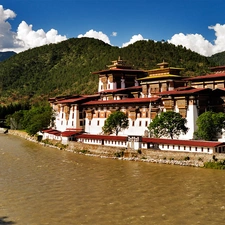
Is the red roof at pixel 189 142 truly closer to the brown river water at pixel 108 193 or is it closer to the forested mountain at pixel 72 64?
the brown river water at pixel 108 193

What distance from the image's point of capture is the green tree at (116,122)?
46656 millimetres

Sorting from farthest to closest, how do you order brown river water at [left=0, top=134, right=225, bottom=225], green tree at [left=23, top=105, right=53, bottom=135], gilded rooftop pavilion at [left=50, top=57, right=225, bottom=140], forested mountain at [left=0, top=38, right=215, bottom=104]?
forested mountain at [left=0, top=38, right=215, bottom=104] < green tree at [left=23, top=105, right=53, bottom=135] < gilded rooftop pavilion at [left=50, top=57, right=225, bottom=140] < brown river water at [left=0, top=134, right=225, bottom=225]

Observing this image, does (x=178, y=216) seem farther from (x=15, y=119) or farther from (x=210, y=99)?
(x=15, y=119)

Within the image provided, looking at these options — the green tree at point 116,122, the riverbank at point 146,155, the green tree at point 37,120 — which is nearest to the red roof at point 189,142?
the riverbank at point 146,155

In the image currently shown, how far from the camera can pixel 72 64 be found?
138m

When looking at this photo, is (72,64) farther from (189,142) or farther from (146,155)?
(189,142)

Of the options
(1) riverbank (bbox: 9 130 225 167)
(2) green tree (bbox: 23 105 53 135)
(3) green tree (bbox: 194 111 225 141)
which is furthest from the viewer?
(2) green tree (bbox: 23 105 53 135)

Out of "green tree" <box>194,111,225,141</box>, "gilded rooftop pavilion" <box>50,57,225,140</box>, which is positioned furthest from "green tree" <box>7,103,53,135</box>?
"green tree" <box>194,111,225,141</box>

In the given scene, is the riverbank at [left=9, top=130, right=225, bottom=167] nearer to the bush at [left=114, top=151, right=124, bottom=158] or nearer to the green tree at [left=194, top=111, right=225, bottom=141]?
the bush at [left=114, top=151, right=124, bottom=158]

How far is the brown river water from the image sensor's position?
19312 mm

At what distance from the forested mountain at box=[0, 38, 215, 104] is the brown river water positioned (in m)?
57.3

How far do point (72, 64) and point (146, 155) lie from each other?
10569 cm

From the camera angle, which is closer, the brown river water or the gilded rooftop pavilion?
the brown river water

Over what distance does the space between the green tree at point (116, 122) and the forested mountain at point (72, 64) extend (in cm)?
4183
